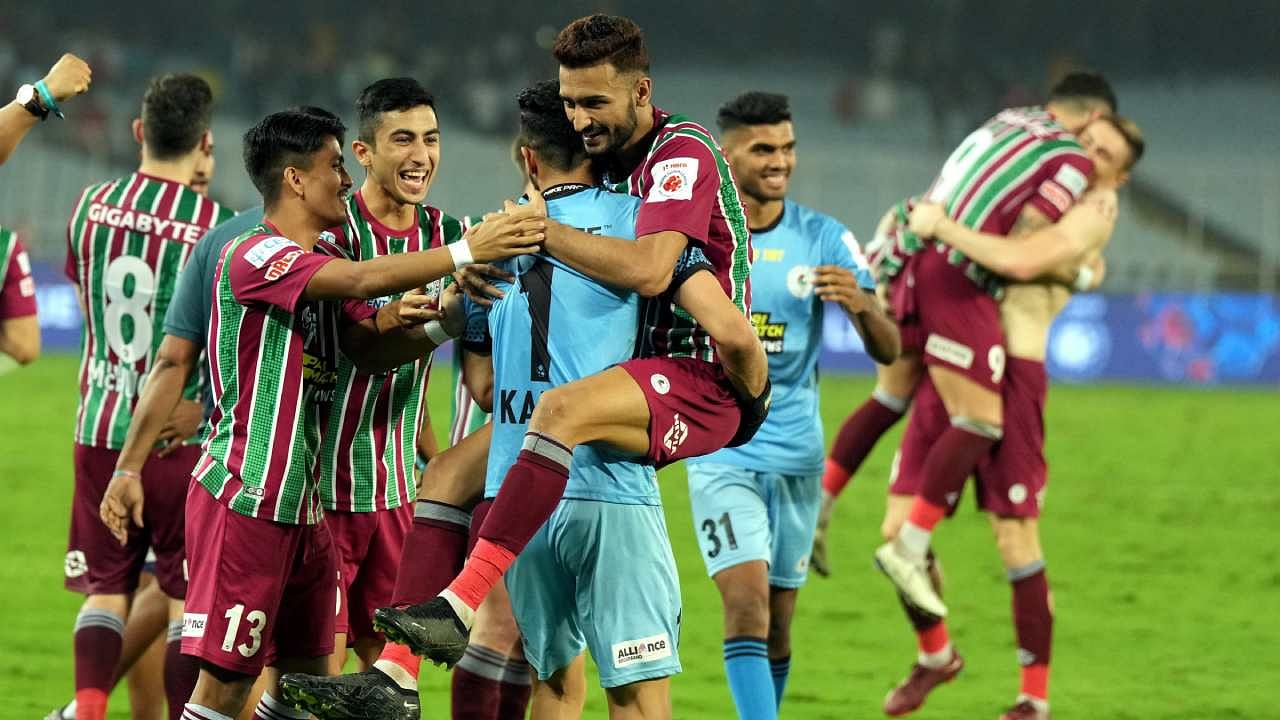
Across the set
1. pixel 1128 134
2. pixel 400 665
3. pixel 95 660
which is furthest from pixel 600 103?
pixel 1128 134

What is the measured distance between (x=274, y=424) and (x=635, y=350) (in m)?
1.00

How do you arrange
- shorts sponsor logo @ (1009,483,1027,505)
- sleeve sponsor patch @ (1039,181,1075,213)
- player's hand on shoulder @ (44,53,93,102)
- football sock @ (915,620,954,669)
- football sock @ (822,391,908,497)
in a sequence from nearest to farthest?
player's hand on shoulder @ (44,53,93,102), football sock @ (915,620,954,669), shorts sponsor logo @ (1009,483,1027,505), sleeve sponsor patch @ (1039,181,1075,213), football sock @ (822,391,908,497)

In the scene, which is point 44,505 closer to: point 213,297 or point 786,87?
point 213,297

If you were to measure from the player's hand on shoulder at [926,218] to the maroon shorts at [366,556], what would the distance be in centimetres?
304

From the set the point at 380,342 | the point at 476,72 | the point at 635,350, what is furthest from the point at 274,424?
the point at 476,72

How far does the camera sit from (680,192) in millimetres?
4230

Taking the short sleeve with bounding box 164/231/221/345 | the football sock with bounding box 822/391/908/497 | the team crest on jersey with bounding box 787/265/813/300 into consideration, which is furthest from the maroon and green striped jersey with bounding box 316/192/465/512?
the football sock with bounding box 822/391/908/497

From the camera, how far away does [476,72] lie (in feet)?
92.1

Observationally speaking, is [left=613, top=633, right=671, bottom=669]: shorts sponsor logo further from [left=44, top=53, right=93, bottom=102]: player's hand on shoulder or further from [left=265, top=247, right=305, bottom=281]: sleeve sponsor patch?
[left=44, top=53, right=93, bottom=102]: player's hand on shoulder

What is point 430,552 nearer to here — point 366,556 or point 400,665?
point 366,556

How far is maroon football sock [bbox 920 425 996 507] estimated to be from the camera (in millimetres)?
7125

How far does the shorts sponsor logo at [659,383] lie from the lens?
422 cm

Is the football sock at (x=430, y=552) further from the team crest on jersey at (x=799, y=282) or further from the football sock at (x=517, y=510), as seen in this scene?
the team crest on jersey at (x=799, y=282)

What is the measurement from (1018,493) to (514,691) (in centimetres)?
277
